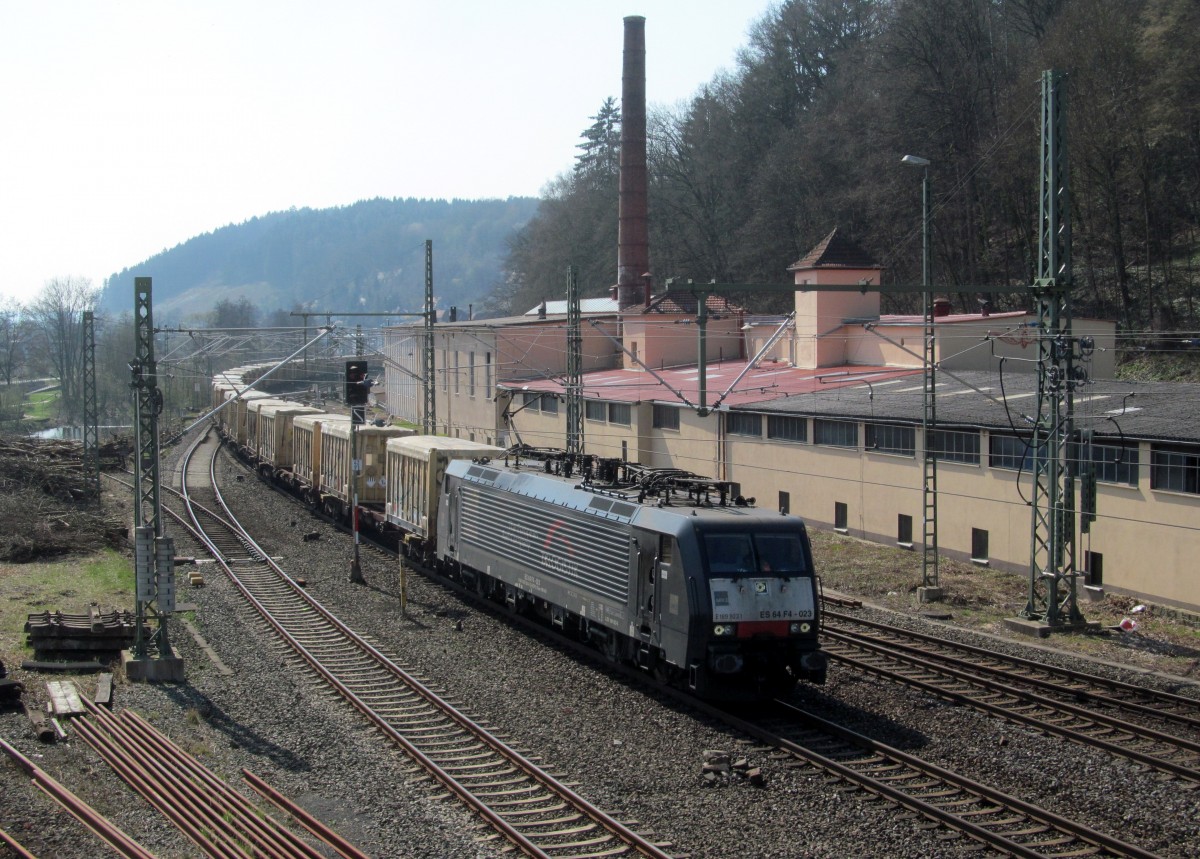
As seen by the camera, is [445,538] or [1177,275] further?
[1177,275]

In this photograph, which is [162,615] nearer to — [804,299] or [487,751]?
[487,751]

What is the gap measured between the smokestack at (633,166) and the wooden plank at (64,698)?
3821 centimetres

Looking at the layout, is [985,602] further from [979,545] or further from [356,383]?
[356,383]

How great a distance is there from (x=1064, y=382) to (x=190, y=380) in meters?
72.9

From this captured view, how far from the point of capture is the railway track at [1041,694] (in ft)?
40.7

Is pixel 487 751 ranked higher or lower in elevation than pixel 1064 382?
lower

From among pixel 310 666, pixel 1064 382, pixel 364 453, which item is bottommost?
pixel 310 666

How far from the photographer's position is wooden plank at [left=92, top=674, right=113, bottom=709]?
14594 mm

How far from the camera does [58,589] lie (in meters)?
22.9

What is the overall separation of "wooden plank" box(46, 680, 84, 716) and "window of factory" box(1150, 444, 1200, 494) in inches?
705

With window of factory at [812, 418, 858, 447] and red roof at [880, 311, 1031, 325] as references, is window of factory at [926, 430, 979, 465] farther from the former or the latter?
red roof at [880, 311, 1031, 325]

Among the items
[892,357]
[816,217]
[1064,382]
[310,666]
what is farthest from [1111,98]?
[310,666]

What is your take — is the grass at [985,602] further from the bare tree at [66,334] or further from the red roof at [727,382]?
the bare tree at [66,334]

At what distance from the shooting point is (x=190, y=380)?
3191 inches
